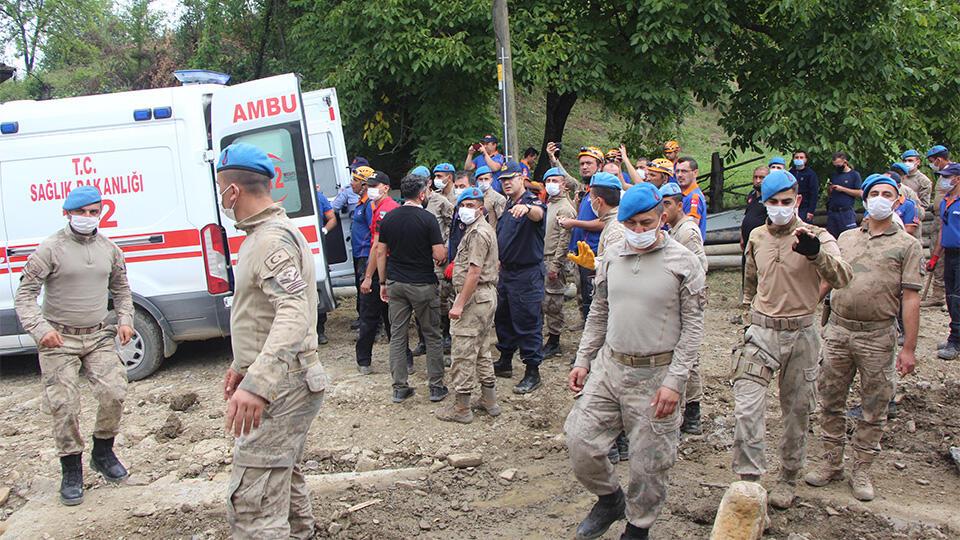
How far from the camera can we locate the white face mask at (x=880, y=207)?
4617mm

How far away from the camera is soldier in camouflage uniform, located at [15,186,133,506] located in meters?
4.88

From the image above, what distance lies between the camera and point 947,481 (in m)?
4.89

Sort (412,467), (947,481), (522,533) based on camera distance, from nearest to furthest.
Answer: (522,533)
(947,481)
(412,467)

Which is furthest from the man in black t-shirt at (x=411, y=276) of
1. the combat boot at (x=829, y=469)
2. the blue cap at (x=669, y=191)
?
the combat boot at (x=829, y=469)

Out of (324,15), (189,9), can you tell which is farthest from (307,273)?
(189,9)

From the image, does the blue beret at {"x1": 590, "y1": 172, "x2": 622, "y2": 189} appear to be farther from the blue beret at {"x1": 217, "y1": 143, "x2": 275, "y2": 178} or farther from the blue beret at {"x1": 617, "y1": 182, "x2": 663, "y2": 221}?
the blue beret at {"x1": 217, "y1": 143, "x2": 275, "y2": 178}

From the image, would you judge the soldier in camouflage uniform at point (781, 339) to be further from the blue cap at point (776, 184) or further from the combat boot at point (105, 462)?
the combat boot at point (105, 462)

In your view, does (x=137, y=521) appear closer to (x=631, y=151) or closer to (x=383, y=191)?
(x=383, y=191)

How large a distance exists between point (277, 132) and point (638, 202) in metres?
4.34

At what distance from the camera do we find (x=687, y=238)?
5.22 m

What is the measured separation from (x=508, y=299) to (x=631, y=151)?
6.56 m

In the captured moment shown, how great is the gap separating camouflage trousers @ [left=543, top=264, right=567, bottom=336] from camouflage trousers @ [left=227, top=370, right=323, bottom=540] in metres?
4.54

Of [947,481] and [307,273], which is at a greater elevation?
[307,273]

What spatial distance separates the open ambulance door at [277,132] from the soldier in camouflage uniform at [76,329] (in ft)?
6.17
